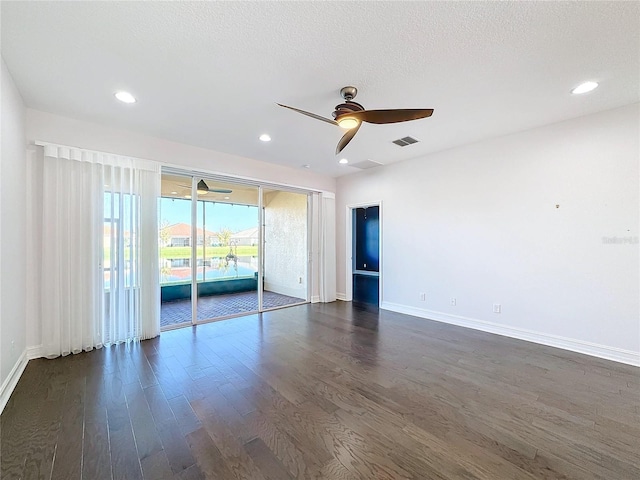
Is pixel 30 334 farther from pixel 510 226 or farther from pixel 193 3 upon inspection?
A: pixel 510 226

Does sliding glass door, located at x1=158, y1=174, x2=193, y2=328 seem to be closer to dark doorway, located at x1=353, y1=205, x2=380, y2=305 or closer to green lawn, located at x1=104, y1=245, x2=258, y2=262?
green lawn, located at x1=104, y1=245, x2=258, y2=262

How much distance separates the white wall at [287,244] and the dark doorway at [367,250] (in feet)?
5.94

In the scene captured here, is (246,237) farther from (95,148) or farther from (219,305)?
(95,148)

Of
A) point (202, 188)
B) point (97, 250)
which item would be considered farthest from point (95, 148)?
point (202, 188)

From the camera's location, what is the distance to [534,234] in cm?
368

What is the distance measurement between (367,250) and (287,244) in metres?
2.87

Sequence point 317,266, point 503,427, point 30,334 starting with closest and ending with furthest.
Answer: point 503,427 < point 30,334 < point 317,266

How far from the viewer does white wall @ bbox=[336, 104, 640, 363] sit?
3100mm

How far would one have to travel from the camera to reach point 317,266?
6.15 metres

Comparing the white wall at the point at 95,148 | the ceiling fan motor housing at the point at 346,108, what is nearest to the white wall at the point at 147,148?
the white wall at the point at 95,148

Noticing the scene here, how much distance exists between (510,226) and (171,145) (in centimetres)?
512

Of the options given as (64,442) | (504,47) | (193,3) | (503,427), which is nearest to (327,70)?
(193,3)

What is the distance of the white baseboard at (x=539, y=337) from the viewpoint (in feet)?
10.1

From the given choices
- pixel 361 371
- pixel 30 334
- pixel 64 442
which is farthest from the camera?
pixel 30 334
